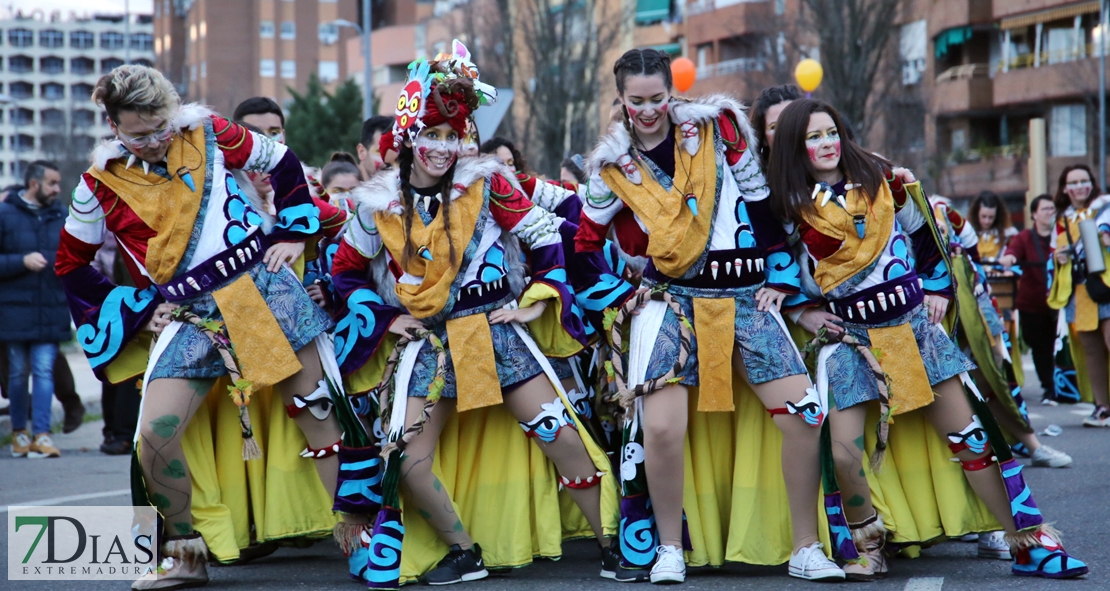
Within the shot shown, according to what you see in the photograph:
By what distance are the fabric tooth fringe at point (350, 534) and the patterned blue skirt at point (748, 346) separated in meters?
1.41

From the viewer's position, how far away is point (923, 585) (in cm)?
487

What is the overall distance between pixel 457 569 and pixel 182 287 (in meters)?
1.61

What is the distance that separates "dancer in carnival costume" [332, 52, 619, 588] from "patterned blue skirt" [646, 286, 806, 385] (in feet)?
1.65

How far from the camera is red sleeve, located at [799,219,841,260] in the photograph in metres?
5.07

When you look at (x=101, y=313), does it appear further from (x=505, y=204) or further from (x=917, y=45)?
(x=917, y=45)

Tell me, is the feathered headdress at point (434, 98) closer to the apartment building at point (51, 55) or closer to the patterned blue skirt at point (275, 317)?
the patterned blue skirt at point (275, 317)

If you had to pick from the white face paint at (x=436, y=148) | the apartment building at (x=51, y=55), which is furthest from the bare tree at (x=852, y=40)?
the apartment building at (x=51, y=55)

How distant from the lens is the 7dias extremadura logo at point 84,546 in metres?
5.21

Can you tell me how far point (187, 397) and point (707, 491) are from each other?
84.8 inches

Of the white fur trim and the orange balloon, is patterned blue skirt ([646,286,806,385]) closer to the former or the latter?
the white fur trim

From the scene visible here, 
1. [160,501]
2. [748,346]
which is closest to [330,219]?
[160,501]

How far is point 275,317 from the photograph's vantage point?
208 inches

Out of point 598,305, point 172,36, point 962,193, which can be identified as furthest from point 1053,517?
point 172,36

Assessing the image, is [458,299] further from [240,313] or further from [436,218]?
[240,313]
